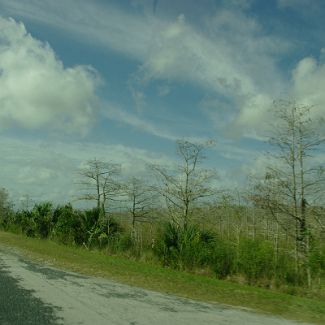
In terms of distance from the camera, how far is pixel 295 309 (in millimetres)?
11117

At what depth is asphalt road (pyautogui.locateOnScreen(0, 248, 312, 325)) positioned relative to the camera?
881 centimetres

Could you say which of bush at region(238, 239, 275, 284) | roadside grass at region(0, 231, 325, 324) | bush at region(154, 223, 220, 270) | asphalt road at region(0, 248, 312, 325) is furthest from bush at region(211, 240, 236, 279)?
asphalt road at region(0, 248, 312, 325)

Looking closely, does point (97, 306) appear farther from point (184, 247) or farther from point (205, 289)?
point (184, 247)

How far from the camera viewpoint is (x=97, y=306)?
10.0m

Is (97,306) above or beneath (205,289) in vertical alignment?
beneath

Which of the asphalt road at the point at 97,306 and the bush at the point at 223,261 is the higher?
the bush at the point at 223,261

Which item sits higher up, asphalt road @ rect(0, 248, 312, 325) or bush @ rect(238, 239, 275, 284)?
bush @ rect(238, 239, 275, 284)

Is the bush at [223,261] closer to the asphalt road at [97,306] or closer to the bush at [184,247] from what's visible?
the bush at [184,247]

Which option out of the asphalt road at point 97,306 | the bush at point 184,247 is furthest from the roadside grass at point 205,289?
the bush at point 184,247

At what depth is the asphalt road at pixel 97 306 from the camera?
28.9 ft

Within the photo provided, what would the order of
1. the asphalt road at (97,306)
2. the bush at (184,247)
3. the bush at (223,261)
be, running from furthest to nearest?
the bush at (184,247) < the bush at (223,261) < the asphalt road at (97,306)

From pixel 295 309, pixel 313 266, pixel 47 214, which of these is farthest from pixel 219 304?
pixel 47 214

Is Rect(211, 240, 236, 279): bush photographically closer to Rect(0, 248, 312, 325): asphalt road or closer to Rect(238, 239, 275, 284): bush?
Rect(238, 239, 275, 284): bush

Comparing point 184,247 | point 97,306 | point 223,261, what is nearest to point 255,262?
point 223,261
